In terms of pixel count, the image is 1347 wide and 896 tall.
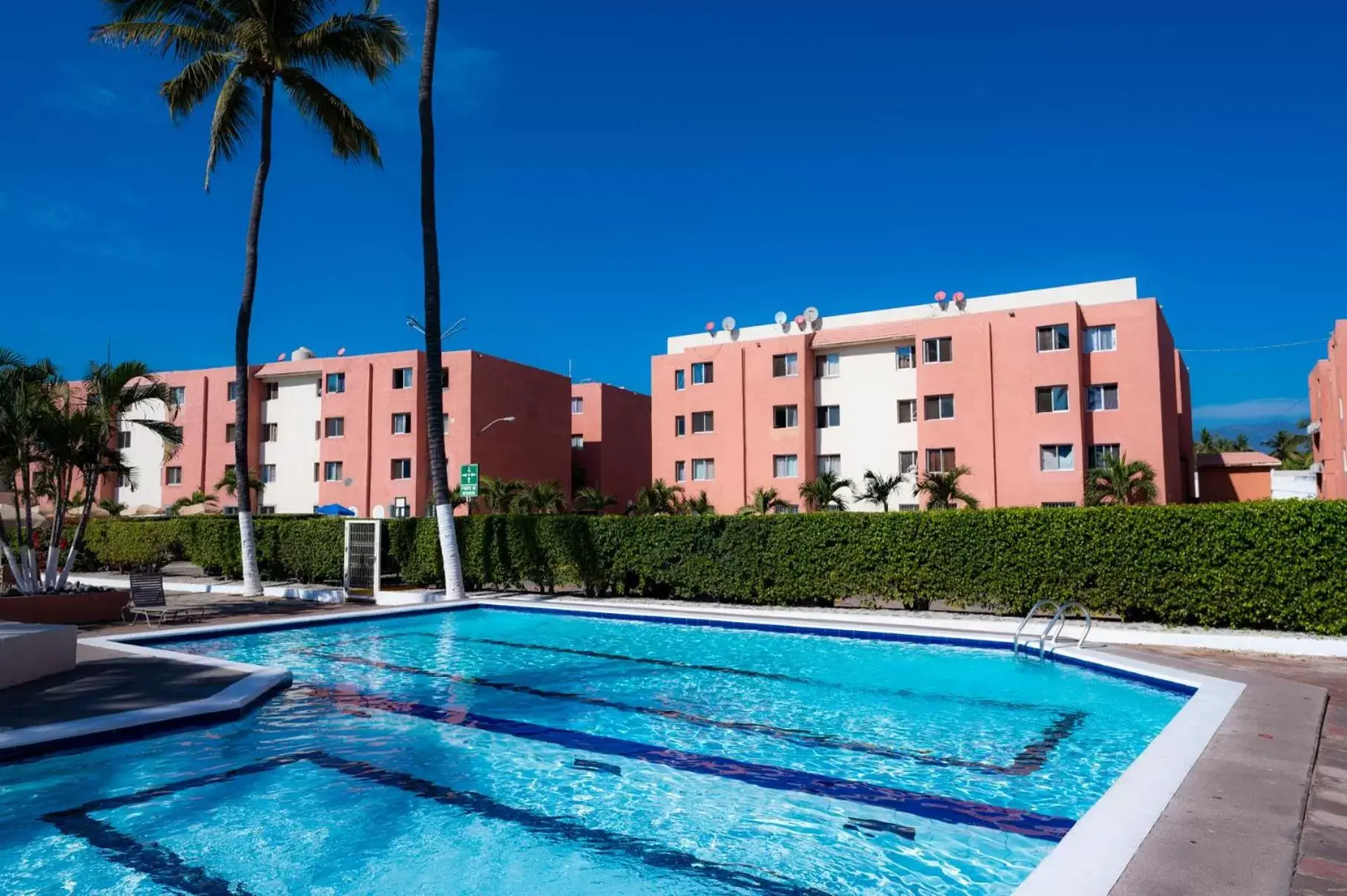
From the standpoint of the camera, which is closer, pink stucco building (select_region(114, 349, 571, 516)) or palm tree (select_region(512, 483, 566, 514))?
palm tree (select_region(512, 483, 566, 514))

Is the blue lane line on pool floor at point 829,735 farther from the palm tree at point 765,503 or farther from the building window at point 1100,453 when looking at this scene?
the building window at point 1100,453

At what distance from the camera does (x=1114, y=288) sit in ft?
114

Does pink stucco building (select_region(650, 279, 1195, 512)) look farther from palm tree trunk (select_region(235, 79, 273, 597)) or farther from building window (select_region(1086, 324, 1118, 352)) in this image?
palm tree trunk (select_region(235, 79, 273, 597))

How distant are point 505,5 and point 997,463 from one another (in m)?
25.3

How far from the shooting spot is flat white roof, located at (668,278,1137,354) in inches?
1374

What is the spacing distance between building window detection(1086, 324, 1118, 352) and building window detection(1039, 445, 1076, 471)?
13.7 feet

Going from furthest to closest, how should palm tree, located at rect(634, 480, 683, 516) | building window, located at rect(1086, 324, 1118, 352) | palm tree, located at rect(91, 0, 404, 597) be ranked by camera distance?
palm tree, located at rect(634, 480, 683, 516) < building window, located at rect(1086, 324, 1118, 352) < palm tree, located at rect(91, 0, 404, 597)

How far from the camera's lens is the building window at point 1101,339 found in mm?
33188

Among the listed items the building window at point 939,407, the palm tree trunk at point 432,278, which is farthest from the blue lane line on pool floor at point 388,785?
the building window at point 939,407

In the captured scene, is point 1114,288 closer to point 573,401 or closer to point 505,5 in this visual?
point 505,5

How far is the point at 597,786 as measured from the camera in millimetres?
7094

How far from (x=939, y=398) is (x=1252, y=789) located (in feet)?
106

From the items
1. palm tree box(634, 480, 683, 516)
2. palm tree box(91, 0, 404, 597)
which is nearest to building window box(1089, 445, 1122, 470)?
palm tree box(634, 480, 683, 516)

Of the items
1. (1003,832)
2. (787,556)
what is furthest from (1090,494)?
(1003,832)
